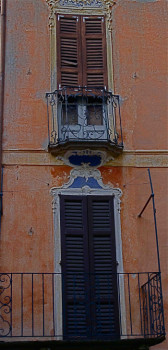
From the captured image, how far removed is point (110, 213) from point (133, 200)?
1.62 ft

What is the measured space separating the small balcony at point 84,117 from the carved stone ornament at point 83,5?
156 cm

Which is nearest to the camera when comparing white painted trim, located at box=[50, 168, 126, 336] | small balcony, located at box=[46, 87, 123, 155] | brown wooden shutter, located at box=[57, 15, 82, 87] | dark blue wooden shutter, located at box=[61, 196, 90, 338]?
dark blue wooden shutter, located at box=[61, 196, 90, 338]

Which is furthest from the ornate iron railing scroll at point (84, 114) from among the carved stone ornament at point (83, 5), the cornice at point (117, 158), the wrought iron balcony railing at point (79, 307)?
the wrought iron balcony railing at point (79, 307)

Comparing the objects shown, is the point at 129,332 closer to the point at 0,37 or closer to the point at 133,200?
the point at 133,200

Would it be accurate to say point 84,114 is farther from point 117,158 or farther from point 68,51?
point 68,51

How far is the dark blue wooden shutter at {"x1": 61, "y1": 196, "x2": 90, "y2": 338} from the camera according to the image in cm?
1161

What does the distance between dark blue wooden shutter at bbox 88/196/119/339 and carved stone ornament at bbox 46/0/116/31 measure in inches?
145

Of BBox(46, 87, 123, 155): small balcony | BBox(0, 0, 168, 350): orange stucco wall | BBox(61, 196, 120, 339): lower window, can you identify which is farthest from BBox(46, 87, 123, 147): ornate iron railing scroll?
BBox(61, 196, 120, 339): lower window

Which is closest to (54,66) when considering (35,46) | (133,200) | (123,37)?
(35,46)

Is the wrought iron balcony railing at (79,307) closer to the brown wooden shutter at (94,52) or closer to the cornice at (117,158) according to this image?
the cornice at (117,158)

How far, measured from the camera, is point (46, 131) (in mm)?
12945

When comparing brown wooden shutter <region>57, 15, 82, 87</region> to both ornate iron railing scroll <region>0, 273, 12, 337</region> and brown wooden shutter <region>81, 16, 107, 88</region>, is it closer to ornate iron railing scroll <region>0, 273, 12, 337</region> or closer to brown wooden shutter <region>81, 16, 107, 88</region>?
brown wooden shutter <region>81, 16, 107, 88</region>

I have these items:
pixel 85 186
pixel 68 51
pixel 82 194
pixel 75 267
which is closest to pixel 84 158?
pixel 85 186

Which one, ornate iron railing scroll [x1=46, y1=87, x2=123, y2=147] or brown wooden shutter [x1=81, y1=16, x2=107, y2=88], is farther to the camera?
brown wooden shutter [x1=81, y1=16, x2=107, y2=88]
